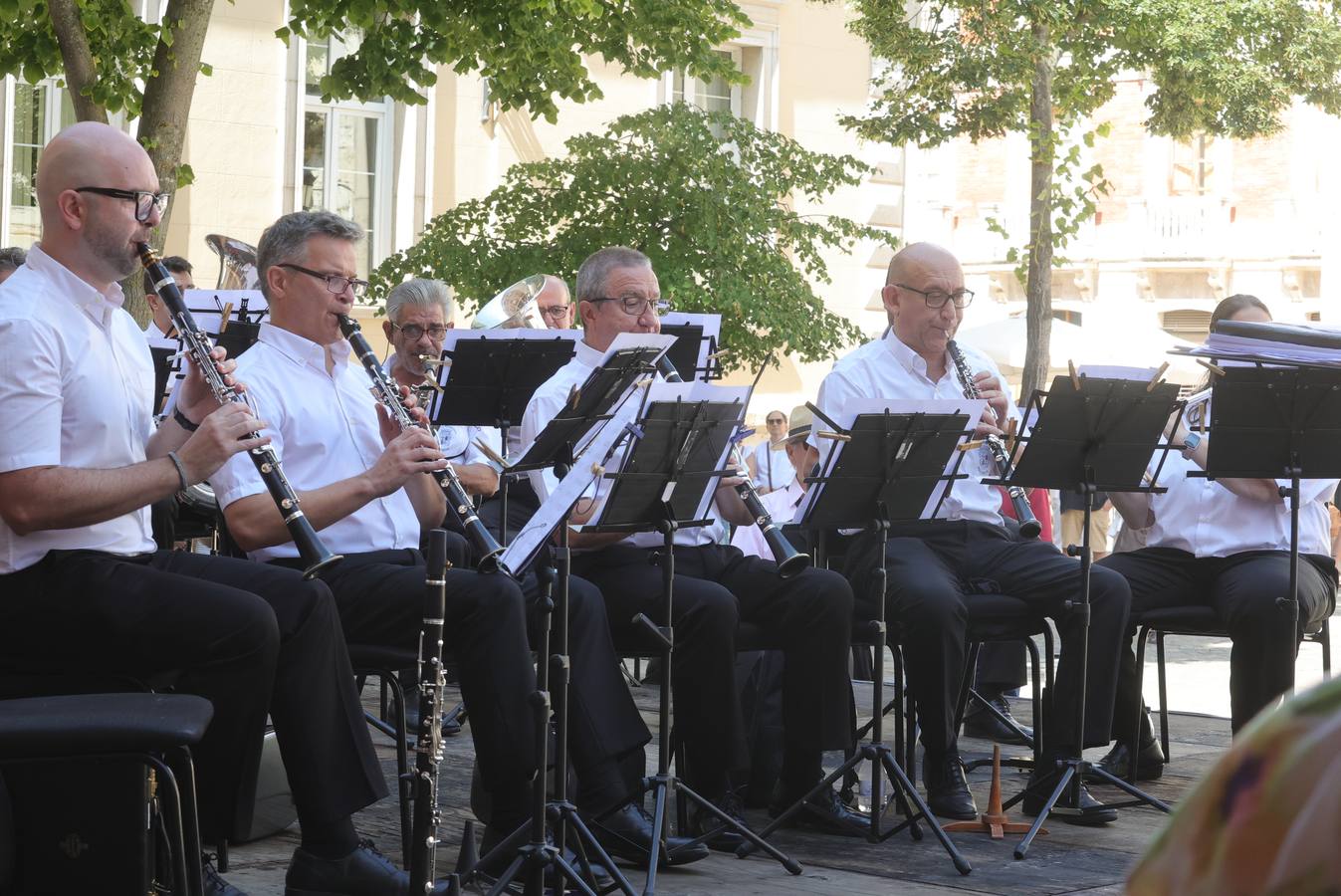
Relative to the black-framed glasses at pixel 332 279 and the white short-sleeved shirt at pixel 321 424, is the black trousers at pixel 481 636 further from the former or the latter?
the black-framed glasses at pixel 332 279

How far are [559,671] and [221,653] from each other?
0.78m

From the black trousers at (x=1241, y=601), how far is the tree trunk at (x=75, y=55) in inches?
218

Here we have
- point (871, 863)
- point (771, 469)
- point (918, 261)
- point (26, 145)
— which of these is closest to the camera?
point (871, 863)

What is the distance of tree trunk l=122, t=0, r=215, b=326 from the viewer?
8.59 m

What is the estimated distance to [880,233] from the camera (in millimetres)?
12109

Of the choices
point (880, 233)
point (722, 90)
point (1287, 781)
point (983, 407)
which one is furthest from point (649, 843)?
point (722, 90)

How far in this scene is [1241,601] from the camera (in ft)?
19.1

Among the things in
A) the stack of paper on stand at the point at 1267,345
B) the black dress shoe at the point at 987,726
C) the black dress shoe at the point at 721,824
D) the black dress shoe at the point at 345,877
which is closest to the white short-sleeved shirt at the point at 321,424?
the black dress shoe at the point at 345,877

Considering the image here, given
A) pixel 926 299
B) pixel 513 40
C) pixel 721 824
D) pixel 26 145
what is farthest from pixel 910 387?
pixel 26 145

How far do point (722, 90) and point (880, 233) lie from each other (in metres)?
6.58

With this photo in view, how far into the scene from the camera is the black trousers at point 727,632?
16.3 feet

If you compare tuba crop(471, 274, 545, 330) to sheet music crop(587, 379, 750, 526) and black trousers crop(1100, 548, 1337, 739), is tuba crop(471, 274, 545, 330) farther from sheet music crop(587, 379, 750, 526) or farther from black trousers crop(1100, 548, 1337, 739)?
sheet music crop(587, 379, 750, 526)

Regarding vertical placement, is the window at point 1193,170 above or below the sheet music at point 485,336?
above

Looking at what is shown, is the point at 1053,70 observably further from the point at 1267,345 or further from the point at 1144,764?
the point at 1267,345
